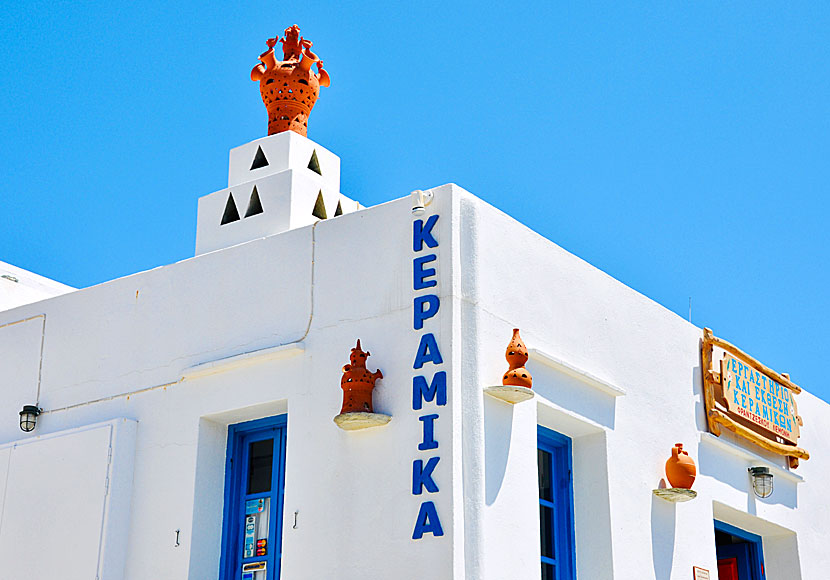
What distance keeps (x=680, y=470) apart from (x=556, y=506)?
121cm

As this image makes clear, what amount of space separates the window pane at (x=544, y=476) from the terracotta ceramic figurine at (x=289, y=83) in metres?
4.69

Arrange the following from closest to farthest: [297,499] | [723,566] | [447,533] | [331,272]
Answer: [447,533], [297,499], [331,272], [723,566]

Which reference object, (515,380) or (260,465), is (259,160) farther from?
(515,380)

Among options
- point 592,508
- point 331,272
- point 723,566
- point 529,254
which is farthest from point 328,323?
point 723,566

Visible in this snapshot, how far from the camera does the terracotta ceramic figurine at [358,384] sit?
315 inches

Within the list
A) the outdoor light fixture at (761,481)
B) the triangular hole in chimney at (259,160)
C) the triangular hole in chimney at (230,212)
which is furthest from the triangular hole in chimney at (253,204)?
the outdoor light fixture at (761,481)

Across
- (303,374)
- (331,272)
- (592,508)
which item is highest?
(331,272)

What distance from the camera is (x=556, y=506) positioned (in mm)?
9172

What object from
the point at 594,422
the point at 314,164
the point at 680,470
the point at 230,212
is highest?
the point at 314,164

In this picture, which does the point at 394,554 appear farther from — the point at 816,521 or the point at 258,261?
the point at 816,521

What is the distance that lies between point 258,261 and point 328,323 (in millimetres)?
999

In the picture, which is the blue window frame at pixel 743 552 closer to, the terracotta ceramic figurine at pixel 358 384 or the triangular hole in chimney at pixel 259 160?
the terracotta ceramic figurine at pixel 358 384

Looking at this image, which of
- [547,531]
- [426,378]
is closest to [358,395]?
[426,378]

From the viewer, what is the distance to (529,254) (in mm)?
8969
